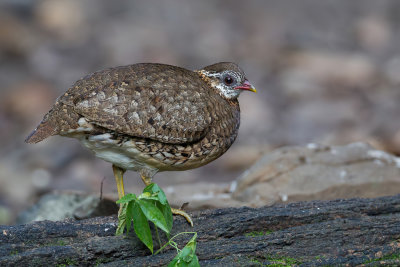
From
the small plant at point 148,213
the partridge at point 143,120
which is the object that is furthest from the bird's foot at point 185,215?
the small plant at point 148,213

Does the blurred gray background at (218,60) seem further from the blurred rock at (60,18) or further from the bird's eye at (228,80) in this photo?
the bird's eye at (228,80)

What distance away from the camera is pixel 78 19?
17547 mm

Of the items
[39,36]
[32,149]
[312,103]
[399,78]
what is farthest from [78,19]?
[399,78]

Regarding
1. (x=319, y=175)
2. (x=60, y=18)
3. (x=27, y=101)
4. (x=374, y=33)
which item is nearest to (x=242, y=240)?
(x=319, y=175)

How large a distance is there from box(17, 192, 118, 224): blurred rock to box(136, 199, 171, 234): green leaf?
8.24 ft

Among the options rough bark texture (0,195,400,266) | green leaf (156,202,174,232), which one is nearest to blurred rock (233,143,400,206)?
rough bark texture (0,195,400,266)

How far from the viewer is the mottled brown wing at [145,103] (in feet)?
20.3

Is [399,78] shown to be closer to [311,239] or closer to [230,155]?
Answer: [230,155]

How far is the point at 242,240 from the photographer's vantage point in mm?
5793

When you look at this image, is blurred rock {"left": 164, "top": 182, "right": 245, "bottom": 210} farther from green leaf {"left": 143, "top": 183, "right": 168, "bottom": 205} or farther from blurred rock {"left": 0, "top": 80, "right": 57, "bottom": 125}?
blurred rock {"left": 0, "top": 80, "right": 57, "bottom": 125}

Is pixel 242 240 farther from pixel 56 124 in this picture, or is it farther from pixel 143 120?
pixel 56 124

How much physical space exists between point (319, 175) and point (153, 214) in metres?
3.89

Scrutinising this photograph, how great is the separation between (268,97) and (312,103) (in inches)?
41.2

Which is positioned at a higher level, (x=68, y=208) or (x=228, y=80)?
(x=228, y=80)
